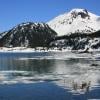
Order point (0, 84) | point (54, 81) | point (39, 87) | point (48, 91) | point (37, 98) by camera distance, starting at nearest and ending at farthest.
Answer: point (37, 98) < point (48, 91) < point (39, 87) < point (0, 84) < point (54, 81)

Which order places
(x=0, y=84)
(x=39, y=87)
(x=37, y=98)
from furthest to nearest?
1. (x=0, y=84)
2. (x=39, y=87)
3. (x=37, y=98)

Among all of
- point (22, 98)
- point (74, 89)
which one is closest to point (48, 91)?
point (74, 89)

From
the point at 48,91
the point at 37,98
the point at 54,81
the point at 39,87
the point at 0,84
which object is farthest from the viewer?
the point at 54,81

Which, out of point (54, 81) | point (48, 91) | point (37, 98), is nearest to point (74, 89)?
point (48, 91)

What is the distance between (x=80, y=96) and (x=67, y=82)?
362 inches

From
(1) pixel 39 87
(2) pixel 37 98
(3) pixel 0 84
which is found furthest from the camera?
(3) pixel 0 84

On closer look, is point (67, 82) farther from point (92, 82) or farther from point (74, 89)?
point (74, 89)

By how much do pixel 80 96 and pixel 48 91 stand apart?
4050 millimetres

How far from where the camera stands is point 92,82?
35.0m

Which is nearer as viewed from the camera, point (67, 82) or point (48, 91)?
point (48, 91)

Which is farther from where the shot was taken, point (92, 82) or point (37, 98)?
point (92, 82)

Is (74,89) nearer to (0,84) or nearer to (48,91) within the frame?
(48,91)

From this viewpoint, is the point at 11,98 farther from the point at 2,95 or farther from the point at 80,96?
the point at 80,96

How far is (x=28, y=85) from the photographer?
33.3 meters
